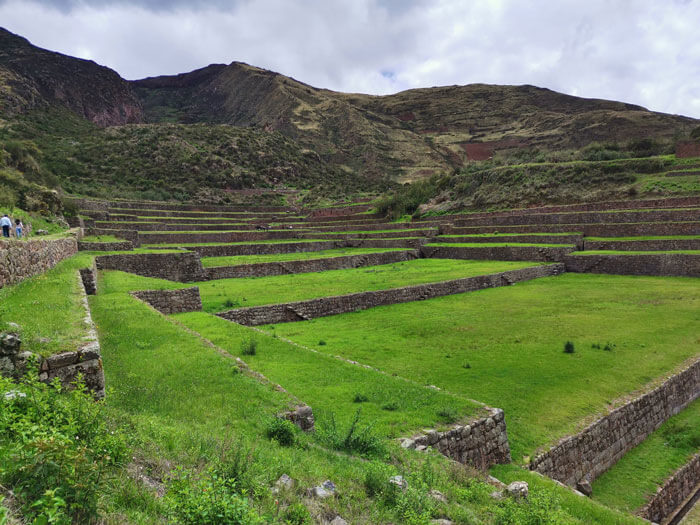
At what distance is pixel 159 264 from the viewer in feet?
70.6

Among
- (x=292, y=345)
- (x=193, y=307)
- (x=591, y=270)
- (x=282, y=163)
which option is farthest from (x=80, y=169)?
(x=591, y=270)

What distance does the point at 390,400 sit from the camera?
7664 mm

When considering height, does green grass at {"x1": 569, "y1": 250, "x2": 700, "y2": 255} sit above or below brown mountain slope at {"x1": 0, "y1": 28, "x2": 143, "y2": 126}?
below

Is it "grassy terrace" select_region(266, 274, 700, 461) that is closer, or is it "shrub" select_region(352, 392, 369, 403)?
"shrub" select_region(352, 392, 369, 403)

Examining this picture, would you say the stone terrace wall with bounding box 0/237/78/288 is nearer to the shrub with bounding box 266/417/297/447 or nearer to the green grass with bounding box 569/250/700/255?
the shrub with bounding box 266/417/297/447

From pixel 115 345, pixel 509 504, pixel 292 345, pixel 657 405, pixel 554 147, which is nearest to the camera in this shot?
pixel 509 504

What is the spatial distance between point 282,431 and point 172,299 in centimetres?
1082

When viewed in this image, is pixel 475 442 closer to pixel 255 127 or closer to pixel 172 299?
pixel 172 299

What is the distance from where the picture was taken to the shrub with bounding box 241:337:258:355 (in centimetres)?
1013

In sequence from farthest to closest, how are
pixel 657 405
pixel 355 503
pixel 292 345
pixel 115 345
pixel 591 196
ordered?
pixel 591 196
pixel 292 345
pixel 657 405
pixel 115 345
pixel 355 503

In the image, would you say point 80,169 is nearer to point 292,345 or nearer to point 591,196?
point 292,345

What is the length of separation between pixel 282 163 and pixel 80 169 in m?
40.9

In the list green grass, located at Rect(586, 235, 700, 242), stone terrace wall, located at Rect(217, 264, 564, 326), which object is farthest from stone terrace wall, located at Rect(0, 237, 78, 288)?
green grass, located at Rect(586, 235, 700, 242)

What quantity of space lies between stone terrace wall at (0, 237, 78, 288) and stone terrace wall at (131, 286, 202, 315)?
2834 millimetres
